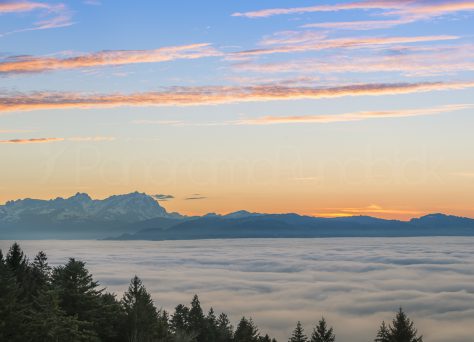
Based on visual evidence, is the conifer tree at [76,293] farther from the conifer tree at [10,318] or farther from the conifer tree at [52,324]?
the conifer tree at [52,324]

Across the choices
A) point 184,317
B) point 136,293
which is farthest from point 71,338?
point 184,317

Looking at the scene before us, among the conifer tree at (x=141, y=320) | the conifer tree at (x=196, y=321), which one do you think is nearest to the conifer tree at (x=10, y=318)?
the conifer tree at (x=141, y=320)

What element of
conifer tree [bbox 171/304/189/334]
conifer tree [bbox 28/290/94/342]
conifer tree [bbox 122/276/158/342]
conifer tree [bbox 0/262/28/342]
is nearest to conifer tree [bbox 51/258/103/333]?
conifer tree [bbox 0/262/28/342]

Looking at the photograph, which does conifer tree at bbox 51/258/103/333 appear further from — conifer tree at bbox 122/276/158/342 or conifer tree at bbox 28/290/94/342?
conifer tree at bbox 122/276/158/342

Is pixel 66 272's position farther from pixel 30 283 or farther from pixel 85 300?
pixel 30 283

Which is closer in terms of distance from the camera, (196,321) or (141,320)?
(141,320)

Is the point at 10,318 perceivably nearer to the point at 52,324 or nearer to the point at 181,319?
the point at 52,324

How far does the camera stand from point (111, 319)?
183 ft

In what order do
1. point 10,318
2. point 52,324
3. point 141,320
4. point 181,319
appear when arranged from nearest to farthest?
point 52,324 → point 10,318 → point 141,320 → point 181,319

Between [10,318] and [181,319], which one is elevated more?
[10,318]

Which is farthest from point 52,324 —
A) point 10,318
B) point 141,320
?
point 141,320

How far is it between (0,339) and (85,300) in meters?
7.44

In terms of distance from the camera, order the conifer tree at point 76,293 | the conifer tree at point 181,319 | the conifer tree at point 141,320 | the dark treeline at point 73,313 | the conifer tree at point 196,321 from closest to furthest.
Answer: the dark treeline at point 73,313 < the conifer tree at point 76,293 < the conifer tree at point 141,320 < the conifer tree at point 196,321 < the conifer tree at point 181,319

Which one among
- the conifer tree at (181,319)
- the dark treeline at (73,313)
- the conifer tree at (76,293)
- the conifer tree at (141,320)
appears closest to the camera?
the dark treeline at (73,313)
